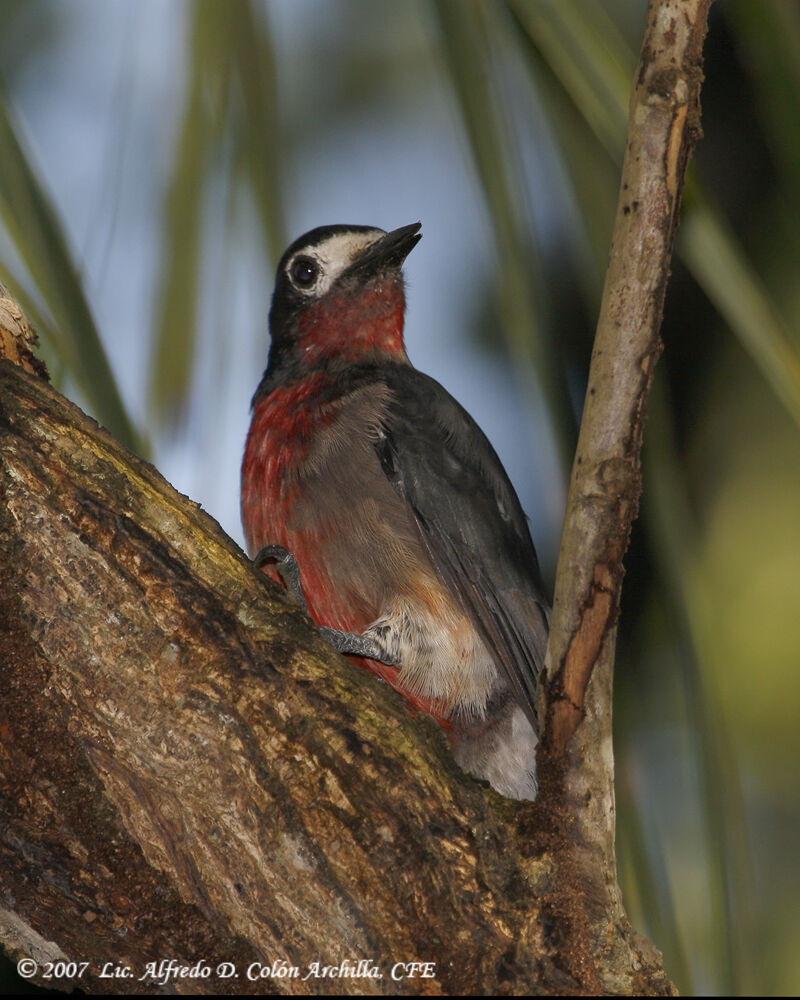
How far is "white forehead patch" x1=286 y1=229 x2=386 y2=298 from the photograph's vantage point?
4.39m

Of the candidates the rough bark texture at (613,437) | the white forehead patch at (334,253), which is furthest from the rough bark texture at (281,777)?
the white forehead patch at (334,253)

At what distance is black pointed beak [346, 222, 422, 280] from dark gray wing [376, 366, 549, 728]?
0.46m

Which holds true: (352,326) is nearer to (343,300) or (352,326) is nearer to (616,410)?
(343,300)

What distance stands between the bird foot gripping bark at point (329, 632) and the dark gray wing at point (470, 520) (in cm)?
32

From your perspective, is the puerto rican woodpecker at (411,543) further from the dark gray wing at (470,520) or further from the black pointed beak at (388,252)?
the black pointed beak at (388,252)

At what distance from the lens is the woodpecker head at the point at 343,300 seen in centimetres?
423

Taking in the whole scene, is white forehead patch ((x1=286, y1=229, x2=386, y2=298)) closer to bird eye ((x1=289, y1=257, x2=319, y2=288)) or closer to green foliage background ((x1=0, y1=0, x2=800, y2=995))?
bird eye ((x1=289, y1=257, x2=319, y2=288))

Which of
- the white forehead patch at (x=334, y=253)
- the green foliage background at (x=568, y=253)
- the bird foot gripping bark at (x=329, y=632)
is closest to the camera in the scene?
the green foliage background at (x=568, y=253)

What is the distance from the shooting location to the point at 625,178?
1.94 meters

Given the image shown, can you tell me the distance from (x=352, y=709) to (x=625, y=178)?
108 cm

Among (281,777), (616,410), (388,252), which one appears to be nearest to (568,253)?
(616,410)

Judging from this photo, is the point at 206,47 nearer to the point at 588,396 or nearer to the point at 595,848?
the point at 588,396

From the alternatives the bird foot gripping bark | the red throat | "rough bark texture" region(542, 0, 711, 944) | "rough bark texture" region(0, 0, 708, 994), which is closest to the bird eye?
the red throat

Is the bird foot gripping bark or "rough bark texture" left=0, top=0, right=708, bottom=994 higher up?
the bird foot gripping bark
